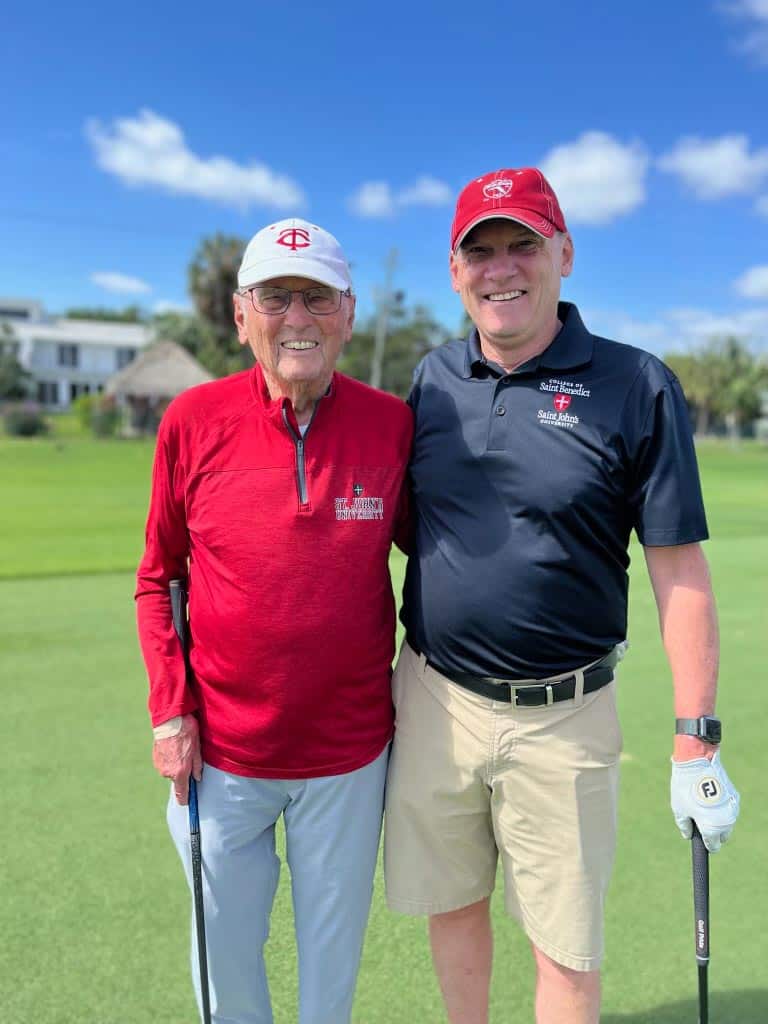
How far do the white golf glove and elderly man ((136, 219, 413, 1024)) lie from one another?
2.63ft

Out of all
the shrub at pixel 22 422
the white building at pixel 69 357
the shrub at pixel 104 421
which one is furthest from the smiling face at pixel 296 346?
the white building at pixel 69 357

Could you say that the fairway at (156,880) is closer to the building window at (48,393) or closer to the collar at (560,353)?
the collar at (560,353)

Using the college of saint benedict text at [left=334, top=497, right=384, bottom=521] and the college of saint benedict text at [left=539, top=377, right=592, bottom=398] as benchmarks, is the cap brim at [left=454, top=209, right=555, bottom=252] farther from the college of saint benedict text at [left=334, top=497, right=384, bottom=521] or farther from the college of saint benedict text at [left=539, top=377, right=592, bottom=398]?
the college of saint benedict text at [left=334, top=497, right=384, bottom=521]

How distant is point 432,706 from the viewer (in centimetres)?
248

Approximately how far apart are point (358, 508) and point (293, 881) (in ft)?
3.32

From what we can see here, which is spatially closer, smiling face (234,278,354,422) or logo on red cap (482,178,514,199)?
smiling face (234,278,354,422)

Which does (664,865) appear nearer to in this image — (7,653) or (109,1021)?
(109,1021)

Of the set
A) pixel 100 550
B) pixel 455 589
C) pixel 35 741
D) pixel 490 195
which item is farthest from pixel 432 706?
pixel 100 550

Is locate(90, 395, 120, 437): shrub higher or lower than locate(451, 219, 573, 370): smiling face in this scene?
lower

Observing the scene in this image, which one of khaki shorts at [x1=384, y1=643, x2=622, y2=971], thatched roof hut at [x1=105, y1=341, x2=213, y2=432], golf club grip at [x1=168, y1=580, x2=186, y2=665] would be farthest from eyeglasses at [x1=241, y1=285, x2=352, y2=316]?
thatched roof hut at [x1=105, y1=341, x2=213, y2=432]

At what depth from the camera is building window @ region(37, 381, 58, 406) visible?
67562mm

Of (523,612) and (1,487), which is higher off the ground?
(523,612)

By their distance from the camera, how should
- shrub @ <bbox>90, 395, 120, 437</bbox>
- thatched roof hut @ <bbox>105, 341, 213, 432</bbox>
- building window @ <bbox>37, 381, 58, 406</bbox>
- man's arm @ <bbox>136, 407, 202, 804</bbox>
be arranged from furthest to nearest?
1. building window @ <bbox>37, 381, 58, 406</bbox>
2. thatched roof hut @ <bbox>105, 341, 213, 432</bbox>
3. shrub @ <bbox>90, 395, 120, 437</bbox>
4. man's arm @ <bbox>136, 407, 202, 804</bbox>

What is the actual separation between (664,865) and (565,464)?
76.3 inches
